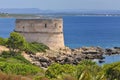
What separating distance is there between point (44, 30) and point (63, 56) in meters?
5.06

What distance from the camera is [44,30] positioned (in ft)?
188

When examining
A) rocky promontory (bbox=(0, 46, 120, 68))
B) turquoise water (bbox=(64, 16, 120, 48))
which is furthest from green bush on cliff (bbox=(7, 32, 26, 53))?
turquoise water (bbox=(64, 16, 120, 48))

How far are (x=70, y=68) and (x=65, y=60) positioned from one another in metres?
21.8

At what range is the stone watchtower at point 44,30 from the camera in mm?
57125

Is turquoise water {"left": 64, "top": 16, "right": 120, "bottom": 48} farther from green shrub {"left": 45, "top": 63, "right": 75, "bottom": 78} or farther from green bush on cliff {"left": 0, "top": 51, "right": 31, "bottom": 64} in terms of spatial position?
green shrub {"left": 45, "top": 63, "right": 75, "bottom": 78}

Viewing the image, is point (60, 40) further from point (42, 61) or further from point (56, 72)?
point (56, 72)

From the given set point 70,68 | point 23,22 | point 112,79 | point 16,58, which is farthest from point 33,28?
point 112,79

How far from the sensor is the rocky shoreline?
4958 centimetres

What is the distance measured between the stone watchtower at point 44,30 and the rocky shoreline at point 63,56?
155cm

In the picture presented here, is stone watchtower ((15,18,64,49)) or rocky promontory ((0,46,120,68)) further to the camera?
stone watchtower ((15,18,64,49))

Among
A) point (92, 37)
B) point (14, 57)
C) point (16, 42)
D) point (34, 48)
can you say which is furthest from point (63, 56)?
point (92, 37)

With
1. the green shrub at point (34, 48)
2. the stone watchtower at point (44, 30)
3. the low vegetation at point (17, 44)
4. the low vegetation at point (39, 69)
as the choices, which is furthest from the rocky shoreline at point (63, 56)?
the stone watchtower at point (44, 30)

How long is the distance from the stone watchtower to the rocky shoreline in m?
1.55

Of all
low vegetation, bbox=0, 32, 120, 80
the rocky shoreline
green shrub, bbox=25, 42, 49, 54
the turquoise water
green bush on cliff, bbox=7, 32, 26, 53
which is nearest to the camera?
low vegetation, bbox=0, 32, 120, 80
